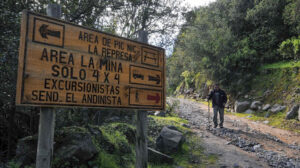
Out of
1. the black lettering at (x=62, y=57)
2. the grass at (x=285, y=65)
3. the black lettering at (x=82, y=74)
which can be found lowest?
the black lettering at (x=82, y=74)

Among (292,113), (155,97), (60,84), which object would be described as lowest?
(292,113)

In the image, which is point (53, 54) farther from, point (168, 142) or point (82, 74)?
point (168, 142)

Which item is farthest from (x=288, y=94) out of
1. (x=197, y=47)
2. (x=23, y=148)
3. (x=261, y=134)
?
(x=23, y=148)

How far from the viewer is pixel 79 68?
9.18 ft

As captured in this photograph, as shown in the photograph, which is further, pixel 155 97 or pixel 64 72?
pixel 155 97

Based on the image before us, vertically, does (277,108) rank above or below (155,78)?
below

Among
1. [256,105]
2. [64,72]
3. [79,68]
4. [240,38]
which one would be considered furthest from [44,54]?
[240,38]

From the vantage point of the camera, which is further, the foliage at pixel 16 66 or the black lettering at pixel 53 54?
the foliage at pixel 16 66

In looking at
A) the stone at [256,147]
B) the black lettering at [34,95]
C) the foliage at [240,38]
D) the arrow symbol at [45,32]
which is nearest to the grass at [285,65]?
the foliage at [240,38]

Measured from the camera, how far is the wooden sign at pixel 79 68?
242 cm

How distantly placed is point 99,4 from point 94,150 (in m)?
5.77

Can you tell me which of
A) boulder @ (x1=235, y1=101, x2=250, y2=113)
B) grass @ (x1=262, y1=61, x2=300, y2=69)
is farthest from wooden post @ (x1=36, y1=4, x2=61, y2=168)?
grass @ (x1=262, y1=61, x2=300, y2=69)

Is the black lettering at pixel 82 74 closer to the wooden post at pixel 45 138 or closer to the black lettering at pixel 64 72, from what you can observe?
the black lettering at pixel 64 72

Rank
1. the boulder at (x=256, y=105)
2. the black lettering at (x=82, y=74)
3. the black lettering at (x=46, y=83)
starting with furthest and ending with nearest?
1. the boulder at (x=256, y=105)
2. the black lettering at (x=82, y=74)
3. the black lettering at (x=46, y=83)
